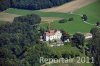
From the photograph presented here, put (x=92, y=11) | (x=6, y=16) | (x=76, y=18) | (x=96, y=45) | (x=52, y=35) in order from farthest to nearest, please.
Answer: (x=76, y=18), (x=6, y=16), (x=92, y=11), (x=52, y=35), (x=96, y=45)

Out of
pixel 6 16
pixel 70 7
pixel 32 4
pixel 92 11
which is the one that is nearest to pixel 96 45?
pixel 92 11

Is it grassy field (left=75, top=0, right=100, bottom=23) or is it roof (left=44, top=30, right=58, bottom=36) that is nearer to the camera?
roof (left=44, top=30, right=58, bottom=36)

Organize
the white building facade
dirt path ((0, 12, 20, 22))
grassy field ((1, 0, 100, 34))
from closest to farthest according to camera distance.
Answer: the white building facade, grassy field ((1, 0, 100, 34)), dirt path ((0, 12, 20, 22))

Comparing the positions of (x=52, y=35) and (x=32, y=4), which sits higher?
(x=32, y=4)

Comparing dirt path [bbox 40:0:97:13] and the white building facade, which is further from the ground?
dirt path [bbox 40:0:97:13]

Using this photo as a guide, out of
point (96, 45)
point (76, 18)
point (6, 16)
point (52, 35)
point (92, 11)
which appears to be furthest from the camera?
point (76, 18)

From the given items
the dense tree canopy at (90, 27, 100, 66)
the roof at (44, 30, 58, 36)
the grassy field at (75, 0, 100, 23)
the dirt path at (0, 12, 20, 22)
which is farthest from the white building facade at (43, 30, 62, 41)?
the dirt path at (0, 12, 20, 22)

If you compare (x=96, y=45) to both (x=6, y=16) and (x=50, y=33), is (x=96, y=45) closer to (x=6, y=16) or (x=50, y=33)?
(x=50, y=33)

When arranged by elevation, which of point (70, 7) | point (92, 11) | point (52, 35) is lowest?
point (52, 35)

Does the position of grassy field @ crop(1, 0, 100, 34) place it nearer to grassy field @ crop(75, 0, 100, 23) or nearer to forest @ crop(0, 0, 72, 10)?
grassy field @ crop(75, 0, 100, 23)

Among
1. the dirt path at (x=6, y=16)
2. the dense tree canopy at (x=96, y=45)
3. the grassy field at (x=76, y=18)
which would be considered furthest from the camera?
the dirt path at (x=6, y=16)

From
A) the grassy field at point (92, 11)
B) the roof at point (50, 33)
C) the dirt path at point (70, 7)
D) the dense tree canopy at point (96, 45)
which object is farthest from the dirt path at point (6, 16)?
the dense tree canopy at point (96, 45)

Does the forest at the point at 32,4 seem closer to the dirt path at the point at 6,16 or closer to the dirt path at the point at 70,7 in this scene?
the dirt path at the point at 70,7
